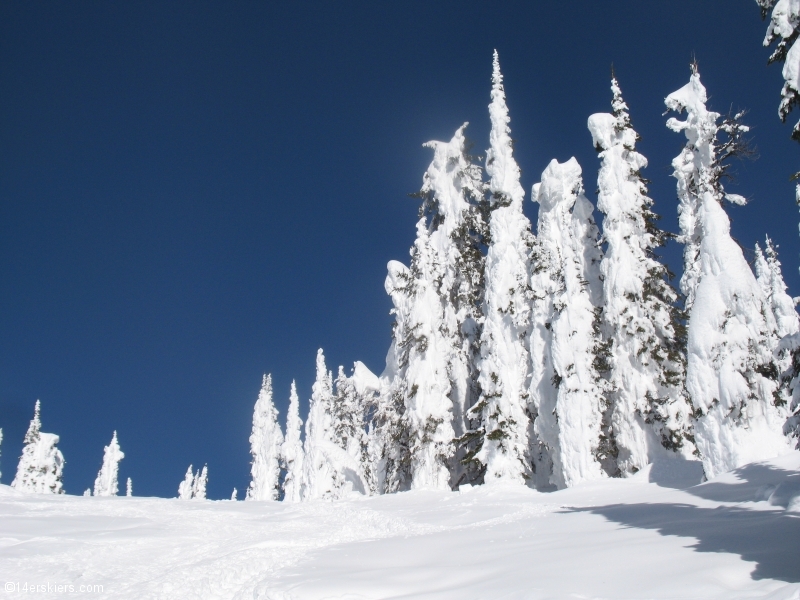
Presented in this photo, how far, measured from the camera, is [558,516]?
12703 mm

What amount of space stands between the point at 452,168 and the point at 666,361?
1826cm

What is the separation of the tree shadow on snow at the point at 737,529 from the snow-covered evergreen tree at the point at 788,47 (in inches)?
A: 204

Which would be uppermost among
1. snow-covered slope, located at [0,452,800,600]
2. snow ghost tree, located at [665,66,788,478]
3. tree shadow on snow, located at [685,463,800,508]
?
snow ghost tree, located at [665,66,788,478]

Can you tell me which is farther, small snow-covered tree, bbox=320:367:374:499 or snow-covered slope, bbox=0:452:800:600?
small snow-covered tree, bbox=320:367:374:499

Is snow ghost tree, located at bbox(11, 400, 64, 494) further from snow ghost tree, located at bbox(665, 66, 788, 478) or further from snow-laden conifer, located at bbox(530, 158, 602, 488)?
snow ghost tree, located at bbox(665, 66, 788, 478)

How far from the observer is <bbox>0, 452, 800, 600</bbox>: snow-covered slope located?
6.54 m

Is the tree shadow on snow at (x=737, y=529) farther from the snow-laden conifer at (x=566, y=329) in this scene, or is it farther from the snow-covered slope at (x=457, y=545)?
the snow-laden conifer at (x=566, y=329)

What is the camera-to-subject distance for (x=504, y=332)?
2714cm

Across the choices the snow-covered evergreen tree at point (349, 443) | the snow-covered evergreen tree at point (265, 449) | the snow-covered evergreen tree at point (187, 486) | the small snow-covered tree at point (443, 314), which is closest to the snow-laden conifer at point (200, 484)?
the snow-covered evergreen tree at point (187, 486)

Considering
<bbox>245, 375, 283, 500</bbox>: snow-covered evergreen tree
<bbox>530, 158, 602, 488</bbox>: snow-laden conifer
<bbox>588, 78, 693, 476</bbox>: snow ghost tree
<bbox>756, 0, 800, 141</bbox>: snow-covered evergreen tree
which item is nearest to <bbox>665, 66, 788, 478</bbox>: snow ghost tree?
<bbox>588, 78, 693, 476</bbox>: snow ghost tree

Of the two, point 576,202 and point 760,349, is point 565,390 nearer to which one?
point 760,349

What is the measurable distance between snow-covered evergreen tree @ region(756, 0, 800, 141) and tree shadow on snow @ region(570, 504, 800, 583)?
519 centimetres

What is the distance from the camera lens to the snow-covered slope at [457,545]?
6.54 meters

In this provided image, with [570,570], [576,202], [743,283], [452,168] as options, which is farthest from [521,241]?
[570,570]
